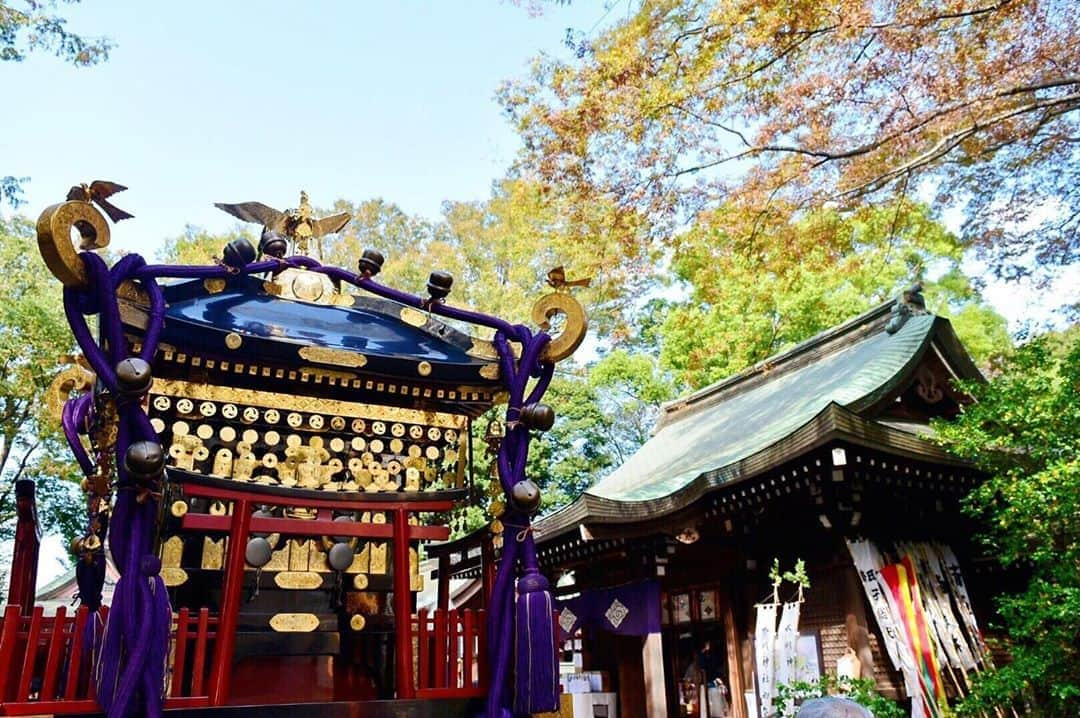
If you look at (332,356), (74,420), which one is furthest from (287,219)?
(74,420)

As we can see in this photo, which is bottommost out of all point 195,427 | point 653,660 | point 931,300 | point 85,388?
point 653,660

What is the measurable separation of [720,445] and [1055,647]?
4913mm

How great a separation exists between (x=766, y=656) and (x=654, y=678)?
1.14 meters

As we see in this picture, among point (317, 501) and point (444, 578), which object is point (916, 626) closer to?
point (444, 578)

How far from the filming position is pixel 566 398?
21.8 metres

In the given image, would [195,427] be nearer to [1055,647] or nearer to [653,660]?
[653,660]

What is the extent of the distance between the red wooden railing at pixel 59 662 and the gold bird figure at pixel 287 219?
277cm

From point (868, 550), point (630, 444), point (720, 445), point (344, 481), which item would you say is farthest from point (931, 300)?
point (344, 481)

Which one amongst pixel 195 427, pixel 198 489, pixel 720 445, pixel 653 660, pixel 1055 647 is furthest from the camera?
pixel 720 445

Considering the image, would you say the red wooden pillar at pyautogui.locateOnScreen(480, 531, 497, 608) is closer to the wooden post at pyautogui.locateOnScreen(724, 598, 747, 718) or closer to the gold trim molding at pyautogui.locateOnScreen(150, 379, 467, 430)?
the gold trim molding at pyautogui.locateOnScreen(150, 379, 467, 430)

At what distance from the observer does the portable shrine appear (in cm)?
361

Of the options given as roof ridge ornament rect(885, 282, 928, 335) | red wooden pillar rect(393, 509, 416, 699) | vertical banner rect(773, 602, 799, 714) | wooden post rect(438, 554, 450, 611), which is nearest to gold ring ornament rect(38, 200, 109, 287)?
red wooden pillar rect(393, 509, 416, 699)

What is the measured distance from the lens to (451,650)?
4.52 metres

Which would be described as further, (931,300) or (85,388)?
(931,300)
